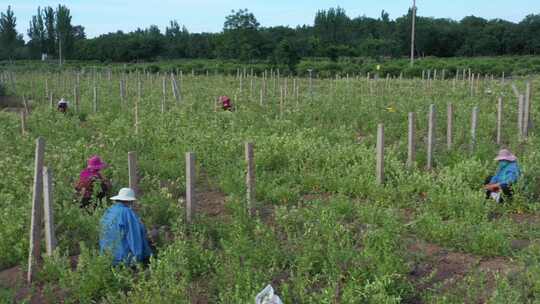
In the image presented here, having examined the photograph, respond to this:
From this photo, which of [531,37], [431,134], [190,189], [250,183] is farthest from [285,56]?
[190,189]

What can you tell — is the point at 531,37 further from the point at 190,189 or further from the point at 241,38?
the point at 190,189

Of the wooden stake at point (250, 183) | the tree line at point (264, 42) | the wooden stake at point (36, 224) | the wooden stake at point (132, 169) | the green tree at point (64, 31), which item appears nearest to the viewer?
the wooden stake at point (36, 224)

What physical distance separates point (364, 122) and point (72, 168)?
21.6ft

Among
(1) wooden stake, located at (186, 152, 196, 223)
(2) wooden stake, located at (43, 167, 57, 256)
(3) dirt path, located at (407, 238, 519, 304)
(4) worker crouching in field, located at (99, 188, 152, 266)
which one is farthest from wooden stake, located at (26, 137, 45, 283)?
(3) dirt path, located at (407, 238, 519, 304)

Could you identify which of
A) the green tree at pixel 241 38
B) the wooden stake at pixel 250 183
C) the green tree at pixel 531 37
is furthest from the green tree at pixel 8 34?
the wooden stake at pixel 250 183

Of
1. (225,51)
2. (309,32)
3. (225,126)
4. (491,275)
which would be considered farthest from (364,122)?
(309,32)

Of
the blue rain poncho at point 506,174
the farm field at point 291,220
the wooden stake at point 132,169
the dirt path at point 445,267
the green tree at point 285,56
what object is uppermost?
the green tree at point 285,56

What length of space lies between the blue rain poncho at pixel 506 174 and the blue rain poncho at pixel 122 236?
4.36 metres

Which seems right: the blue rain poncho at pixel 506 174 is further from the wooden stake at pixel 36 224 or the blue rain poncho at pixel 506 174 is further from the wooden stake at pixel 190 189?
the wooden stake at pixel 36 224

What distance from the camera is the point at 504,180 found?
6.79m

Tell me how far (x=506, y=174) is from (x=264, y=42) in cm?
4117

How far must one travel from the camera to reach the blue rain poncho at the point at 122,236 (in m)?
4.86

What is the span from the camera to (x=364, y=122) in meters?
11.9

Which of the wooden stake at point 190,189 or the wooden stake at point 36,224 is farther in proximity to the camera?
the wooden stake at point 190,189
